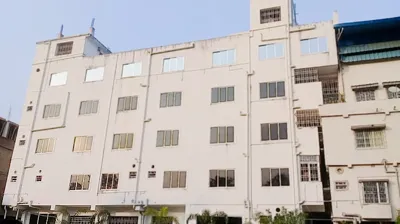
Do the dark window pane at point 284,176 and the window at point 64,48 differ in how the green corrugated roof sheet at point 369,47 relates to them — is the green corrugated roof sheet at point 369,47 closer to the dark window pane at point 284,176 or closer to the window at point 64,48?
the dark window pane at point 284,176

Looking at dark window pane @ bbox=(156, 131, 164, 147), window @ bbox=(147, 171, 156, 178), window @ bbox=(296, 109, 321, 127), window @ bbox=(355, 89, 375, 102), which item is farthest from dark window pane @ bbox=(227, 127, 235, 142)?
window @ bbox=(355, 89, 375, 102)

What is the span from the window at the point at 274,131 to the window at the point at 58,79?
16395 mm

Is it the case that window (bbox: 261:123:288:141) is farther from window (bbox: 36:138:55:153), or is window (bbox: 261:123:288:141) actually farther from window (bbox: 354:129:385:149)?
window (bbox: 36:138:55:153)

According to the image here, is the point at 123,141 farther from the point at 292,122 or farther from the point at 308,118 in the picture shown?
the point at 308,118

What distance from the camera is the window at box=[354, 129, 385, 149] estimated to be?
20531 millimetres

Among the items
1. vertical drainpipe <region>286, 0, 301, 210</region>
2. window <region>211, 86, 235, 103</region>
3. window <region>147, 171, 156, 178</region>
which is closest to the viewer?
vertical drainpipe <region>286, 0, 301, 210</region>

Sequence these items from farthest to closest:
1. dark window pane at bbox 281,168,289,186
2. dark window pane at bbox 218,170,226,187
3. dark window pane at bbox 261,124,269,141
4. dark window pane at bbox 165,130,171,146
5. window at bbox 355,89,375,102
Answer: dark window pane at bbox 165,130,171,146 < dark window pane at bbox 261,124,269,141 < dark window pane at bbox 218,170,226,187 < window at bbox 355,89,375,102 < dark window pane at bbox 281,168,289,186

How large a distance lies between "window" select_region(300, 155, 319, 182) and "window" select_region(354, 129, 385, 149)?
2449 millimetres

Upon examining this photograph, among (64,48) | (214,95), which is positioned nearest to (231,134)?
(214,95)

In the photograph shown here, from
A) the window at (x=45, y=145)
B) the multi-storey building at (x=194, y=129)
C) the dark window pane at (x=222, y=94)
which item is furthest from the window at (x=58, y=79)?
the dark window pane at (x=222, y=94)

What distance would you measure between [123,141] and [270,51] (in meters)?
11.5

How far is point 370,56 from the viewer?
75.8 feet

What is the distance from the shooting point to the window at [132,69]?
28.5 metres

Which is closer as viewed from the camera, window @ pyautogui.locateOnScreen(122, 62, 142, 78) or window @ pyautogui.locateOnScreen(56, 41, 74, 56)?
window @ pyautogui.locateOnScreen(122, 62, 142, 78)
